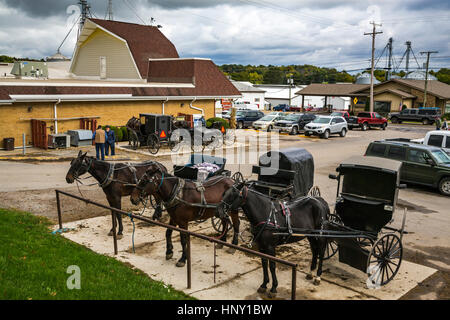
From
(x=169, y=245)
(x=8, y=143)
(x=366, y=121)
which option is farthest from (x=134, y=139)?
(x=366, y=121)

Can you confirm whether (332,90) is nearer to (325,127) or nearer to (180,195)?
(325,127)

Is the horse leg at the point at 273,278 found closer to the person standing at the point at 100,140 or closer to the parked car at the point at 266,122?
the person standing at the point at 100,140

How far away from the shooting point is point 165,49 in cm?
4034

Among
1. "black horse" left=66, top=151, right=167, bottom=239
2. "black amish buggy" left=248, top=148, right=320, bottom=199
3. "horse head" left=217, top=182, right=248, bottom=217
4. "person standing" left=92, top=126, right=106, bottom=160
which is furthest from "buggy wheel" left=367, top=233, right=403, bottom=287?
"person standing" left=92, top=126, right=106, bottom=160

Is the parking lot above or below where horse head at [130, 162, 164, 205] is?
below

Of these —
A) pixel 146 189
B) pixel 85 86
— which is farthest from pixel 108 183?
pixel 85 86

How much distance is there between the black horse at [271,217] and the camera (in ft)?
24.3

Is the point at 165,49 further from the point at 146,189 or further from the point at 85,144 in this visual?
the point at 146,189

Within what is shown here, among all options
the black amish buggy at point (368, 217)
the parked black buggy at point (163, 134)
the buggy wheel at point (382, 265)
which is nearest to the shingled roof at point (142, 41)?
the parked black buggy at point (163, 134)

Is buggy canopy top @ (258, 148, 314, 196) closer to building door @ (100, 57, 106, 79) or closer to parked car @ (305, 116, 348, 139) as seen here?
parked car @ (305, 116, 348, 139)

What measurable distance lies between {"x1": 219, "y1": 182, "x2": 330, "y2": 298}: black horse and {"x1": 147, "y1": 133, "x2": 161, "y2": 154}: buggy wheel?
16.3 m

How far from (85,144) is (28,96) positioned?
173 inches

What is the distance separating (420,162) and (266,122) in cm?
2296

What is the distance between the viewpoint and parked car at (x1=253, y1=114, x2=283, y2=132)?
126 ft
